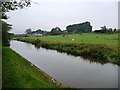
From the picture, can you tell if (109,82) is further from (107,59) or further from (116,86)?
(107,59)

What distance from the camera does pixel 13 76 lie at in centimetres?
1420

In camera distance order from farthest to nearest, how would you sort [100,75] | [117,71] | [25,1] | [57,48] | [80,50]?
[57,48]
[80,50]
[117,71]
[100,75]
[25,1]

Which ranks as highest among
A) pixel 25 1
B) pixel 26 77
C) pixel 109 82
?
pixel 25 1

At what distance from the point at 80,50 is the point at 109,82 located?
23851 millimetres

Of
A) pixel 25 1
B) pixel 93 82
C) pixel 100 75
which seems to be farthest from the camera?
pixel 100 75

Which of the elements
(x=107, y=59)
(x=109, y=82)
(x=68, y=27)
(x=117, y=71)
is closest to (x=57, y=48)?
(x=107, y=59)

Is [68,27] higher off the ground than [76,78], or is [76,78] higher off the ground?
[68,27]

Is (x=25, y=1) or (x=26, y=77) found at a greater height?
(x=25, y=1)

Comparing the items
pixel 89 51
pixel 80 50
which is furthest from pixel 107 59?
pixel 80 50

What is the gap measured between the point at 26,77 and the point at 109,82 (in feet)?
31.6

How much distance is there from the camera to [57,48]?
57.4 metres

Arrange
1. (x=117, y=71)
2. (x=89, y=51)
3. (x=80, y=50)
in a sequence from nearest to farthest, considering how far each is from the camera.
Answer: (x=117, y=71)
(x=89, y=51)
(x=80, y=50)

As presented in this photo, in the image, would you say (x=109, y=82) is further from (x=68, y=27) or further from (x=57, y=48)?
(x=68, y=27)

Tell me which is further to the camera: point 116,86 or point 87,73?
point 87,73
